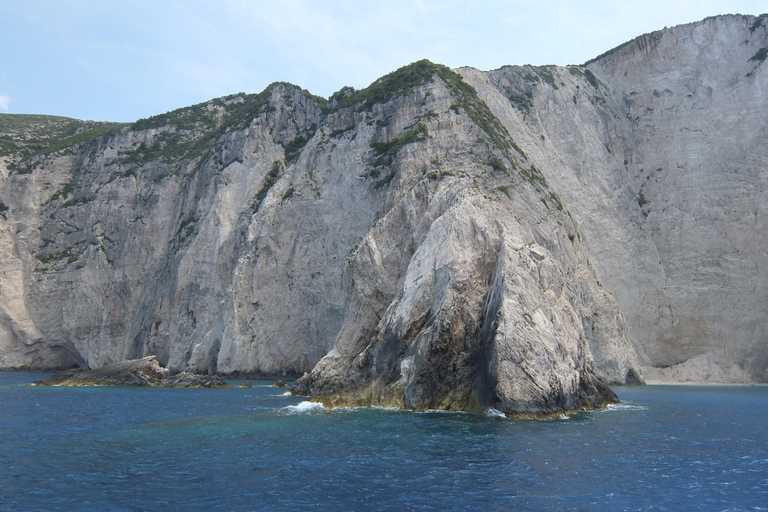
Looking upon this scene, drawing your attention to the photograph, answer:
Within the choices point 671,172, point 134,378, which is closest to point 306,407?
point 134,378

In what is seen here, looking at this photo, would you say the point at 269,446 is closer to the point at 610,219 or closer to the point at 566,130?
the point at 610,219

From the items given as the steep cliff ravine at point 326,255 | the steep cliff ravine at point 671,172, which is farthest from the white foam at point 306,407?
the steep cliff ravine at point 671,172

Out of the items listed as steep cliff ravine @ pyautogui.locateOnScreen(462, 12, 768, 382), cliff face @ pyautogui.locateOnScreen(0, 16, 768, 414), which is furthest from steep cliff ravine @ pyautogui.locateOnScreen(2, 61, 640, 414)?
steep cliff ravine @ pyautogui.locateOnScreen(462, 12, 768, 382)

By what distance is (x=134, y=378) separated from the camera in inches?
1960

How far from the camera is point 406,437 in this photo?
2062cm

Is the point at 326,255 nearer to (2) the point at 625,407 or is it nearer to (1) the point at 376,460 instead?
(2) the point at 625,407

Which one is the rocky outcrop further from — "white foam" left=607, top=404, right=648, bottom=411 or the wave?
"white foam" left=607, top=404, right=648, bottom=411

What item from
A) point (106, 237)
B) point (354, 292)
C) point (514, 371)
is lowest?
point (514, 371)

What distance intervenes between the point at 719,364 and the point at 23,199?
8186 cm

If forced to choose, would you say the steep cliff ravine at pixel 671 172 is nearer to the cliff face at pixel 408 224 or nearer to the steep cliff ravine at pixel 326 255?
the cliff face at pixel 408 224

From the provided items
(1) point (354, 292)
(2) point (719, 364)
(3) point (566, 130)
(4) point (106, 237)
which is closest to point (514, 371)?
(1) point (354, 292)

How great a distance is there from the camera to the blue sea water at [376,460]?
13047 millimetres

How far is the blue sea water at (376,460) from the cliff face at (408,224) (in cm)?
700

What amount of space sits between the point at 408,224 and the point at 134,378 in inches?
1116
